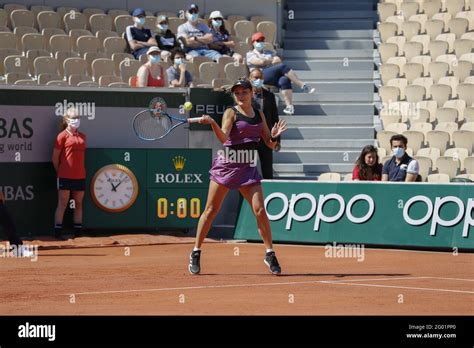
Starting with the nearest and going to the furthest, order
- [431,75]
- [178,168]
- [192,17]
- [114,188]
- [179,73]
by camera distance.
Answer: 1. [114,188]
2. [178,168]
3. [179,73]
4. [192,17]
5. [431,75]

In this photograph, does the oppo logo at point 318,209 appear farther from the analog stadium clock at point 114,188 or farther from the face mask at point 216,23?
the face mask at point 216,23

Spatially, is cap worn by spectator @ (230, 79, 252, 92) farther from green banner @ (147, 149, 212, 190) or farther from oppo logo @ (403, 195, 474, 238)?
green banner @ (147, 149, 212, 190)

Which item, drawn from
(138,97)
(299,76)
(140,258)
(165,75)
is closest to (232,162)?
(140,258)

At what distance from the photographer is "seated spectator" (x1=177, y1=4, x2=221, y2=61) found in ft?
77.7

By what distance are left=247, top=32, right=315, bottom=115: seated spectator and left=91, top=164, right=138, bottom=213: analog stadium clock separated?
13.6ft

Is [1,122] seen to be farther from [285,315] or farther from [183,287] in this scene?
[285,315]

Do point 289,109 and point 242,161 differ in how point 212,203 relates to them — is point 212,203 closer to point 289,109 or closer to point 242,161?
point 242,161

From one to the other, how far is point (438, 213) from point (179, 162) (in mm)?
4357

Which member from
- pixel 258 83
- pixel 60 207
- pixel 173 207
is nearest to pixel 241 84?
pixel 60 207

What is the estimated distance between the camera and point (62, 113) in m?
18.8

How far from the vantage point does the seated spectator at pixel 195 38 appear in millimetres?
23688

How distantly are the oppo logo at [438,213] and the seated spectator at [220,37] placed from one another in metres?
7.30

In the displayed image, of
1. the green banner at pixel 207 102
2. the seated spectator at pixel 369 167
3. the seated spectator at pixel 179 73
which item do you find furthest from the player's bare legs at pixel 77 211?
the seated spectator at pixel 369 167

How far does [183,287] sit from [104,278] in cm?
130
